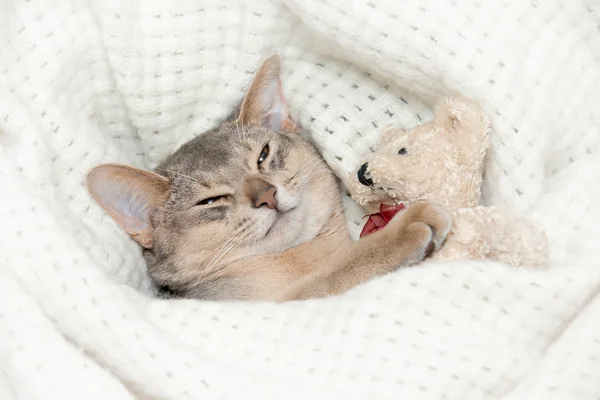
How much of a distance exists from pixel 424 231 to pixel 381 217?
0.89ft

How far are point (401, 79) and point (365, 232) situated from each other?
1.33 feet

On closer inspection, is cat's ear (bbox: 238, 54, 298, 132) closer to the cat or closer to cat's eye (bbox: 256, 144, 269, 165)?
the cat

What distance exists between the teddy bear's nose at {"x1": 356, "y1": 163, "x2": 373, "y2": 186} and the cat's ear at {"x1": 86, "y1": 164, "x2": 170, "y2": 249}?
1.62ft

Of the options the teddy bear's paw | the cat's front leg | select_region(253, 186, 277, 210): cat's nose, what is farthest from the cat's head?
the teddy bear's paw

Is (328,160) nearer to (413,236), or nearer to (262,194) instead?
(262,194)

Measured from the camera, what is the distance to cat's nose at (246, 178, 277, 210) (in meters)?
1.36

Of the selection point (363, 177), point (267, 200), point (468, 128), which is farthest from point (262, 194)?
point (468, 128)

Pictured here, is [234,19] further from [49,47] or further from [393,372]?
[393,372]

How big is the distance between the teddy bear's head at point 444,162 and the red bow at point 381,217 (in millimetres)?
41

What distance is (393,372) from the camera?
109 centimetres

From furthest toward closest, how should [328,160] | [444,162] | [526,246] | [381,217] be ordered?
1. [328,160]
2. [381,217]
3. [444,162]
4. [526,246]

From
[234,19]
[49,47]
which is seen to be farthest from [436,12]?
[49,47]

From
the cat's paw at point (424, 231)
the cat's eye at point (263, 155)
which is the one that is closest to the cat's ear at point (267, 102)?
the cat's eye at point (263, 155)

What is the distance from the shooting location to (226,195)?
147cm
